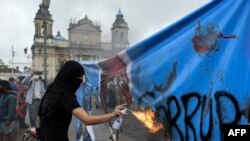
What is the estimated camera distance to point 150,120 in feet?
12.1

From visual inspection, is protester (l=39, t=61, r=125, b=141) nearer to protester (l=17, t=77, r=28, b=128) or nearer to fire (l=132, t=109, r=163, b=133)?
fire (l=132, t=109, r=163, b=133)

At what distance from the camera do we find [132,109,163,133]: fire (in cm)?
361

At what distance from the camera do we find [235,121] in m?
2.94

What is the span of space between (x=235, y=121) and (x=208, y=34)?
2.43 feet

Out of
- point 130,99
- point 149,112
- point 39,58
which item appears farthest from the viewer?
point 39,58

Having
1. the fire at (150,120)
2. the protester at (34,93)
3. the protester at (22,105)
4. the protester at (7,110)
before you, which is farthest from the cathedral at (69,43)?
the fire at (150,120)

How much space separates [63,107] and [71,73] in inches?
12.5

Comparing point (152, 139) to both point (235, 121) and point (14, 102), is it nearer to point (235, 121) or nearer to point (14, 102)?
point (235, 121)

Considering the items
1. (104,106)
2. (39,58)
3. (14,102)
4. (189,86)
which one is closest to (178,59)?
(189,86)

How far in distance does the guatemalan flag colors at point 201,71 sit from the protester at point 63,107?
0.44m

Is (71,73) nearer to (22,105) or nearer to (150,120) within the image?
(150,120)

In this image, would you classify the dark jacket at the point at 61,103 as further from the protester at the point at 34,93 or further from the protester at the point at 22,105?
the protester at the point at 22,105

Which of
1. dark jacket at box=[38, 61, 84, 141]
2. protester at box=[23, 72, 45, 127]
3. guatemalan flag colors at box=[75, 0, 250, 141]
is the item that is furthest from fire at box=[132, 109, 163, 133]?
protester at box=[23, 72, 45, 127]

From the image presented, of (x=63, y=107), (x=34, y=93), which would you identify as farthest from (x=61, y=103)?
(x=34, y=93)
